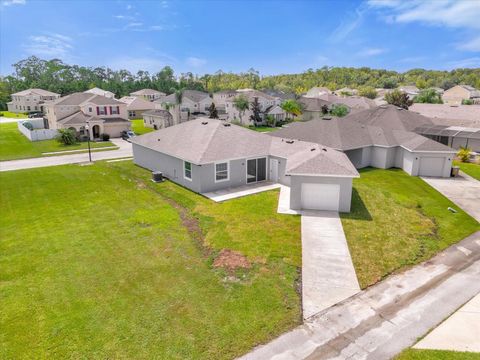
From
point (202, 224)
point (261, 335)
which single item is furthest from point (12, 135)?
point (261, 335)

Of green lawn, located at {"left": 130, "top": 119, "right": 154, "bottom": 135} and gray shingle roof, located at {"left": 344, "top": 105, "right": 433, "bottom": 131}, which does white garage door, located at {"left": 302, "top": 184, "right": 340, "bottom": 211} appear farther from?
green lawn, located at {"left": 130, "top": 119, "right": 154, "bottom": 135}

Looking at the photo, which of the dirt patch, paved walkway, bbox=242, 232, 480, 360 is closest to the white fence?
the dirt patch

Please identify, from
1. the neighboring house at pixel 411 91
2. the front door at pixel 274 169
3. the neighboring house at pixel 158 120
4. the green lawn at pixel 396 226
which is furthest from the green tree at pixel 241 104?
the neighboring house at pixel 411 91

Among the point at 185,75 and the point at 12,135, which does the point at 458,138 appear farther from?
the point at 185,75

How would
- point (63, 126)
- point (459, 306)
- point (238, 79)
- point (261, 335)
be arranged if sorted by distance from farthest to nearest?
point (238, 79) < point (63, 126) < point (459, 306) < point (261, 335)

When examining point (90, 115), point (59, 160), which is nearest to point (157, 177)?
point (59, 160)

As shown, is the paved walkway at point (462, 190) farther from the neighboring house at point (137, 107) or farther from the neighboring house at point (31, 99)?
the neighboring house at point (31, 99)

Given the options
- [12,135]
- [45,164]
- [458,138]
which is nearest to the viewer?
[45,164]

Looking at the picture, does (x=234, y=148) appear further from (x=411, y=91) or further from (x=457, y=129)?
(x=411, y=91)
